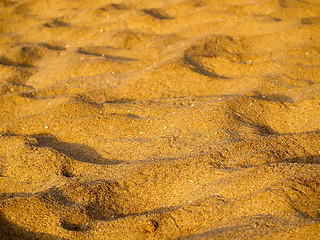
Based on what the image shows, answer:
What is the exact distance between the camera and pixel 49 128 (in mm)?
2387

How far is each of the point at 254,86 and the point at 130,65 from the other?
1222mm

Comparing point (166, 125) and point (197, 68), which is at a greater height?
point (197, 68)

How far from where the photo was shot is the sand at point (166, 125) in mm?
1523

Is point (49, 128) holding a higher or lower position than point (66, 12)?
lower

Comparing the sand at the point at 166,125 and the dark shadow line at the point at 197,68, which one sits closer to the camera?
the sand at the point at 166,125

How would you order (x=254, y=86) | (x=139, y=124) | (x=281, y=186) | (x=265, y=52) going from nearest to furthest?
(x=281, y=186), (x=139, y=124), (x=254, y=86), (x=265, y=52)

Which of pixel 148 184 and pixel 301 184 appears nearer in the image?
pixel 301 184

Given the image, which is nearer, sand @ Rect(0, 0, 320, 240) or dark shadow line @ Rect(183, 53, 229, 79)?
sand @ Rect(0, 0, 320, 240)

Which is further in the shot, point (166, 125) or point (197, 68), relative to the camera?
point (197, 68)

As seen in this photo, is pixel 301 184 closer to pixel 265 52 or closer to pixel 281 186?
pixel 281 186

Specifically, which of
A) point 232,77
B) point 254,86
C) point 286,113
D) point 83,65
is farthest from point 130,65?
point 286,113

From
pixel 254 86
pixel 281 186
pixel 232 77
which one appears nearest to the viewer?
pixel 281 186

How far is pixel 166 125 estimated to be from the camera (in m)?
2.31

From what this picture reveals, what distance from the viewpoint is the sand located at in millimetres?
1523
